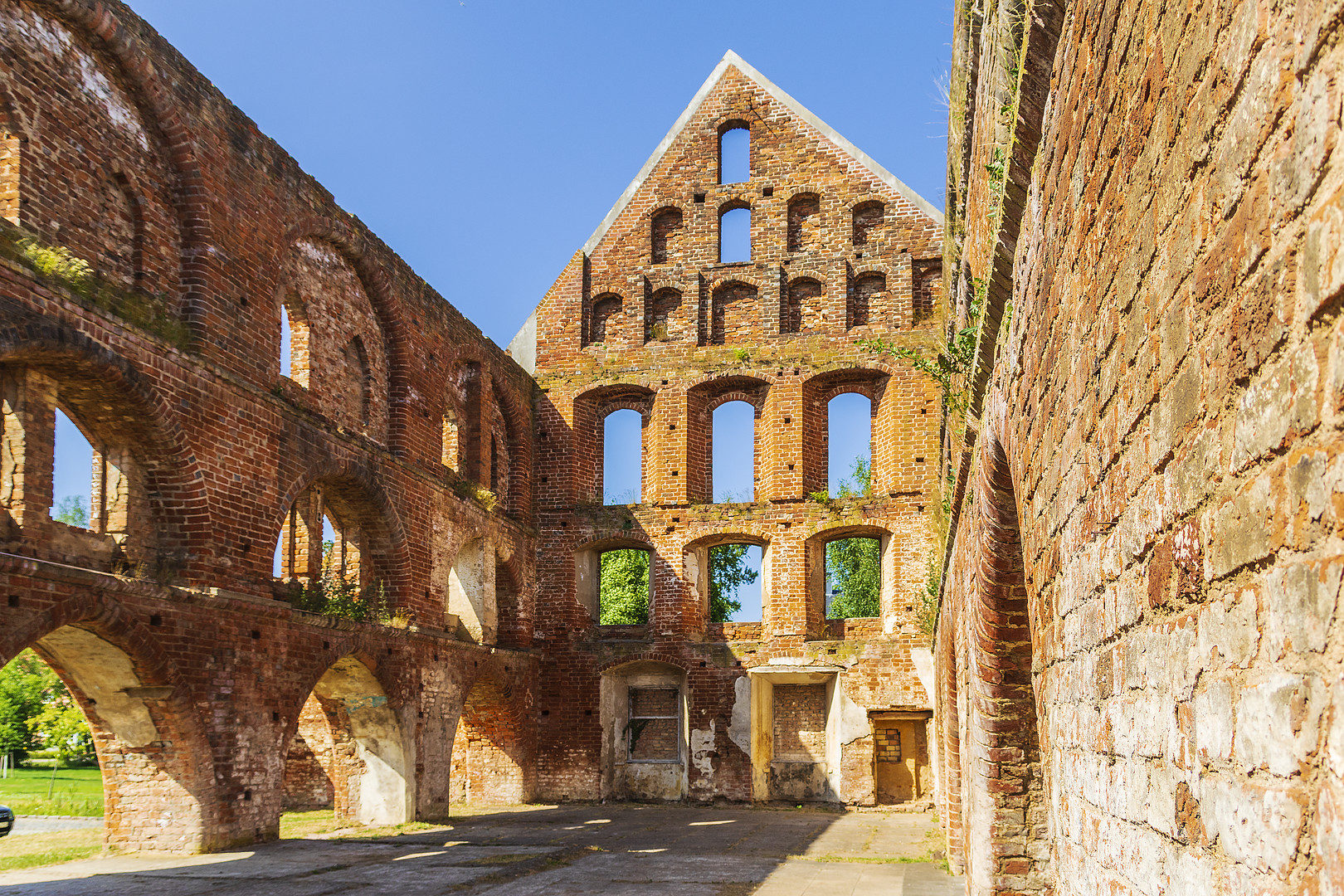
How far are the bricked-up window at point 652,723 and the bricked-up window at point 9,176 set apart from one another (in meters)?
13.4

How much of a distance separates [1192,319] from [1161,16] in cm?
55

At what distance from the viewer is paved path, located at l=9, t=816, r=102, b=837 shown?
17938 millimetres

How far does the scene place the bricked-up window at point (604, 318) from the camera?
21.5 metres

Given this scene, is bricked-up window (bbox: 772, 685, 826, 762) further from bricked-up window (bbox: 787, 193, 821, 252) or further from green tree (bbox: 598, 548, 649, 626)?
green tree (bbox: 598, 548, 649, 626)

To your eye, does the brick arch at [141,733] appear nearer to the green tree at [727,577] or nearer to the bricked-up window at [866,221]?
the bricked-up window at [866,221]

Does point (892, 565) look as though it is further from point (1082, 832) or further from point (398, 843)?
point (1082, 832)

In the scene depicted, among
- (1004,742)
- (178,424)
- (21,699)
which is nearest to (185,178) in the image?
(178,424)

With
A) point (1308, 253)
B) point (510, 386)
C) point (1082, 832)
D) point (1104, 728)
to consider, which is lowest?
point (1082, 832)

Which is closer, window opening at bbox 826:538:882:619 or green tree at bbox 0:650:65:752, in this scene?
green tree at bbox 0:650:65:752

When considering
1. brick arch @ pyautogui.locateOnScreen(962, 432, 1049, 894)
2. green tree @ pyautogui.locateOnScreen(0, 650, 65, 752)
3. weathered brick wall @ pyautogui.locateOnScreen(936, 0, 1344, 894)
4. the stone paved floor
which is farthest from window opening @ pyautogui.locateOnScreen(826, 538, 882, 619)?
weathered brick wall @ pyautogui.locateOnScreen(936, 0, 1344, 894)

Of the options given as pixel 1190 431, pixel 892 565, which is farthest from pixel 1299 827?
pixel 892 565

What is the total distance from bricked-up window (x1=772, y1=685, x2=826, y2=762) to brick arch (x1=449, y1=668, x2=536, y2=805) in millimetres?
4333

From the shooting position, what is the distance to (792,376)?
2027 centimetres

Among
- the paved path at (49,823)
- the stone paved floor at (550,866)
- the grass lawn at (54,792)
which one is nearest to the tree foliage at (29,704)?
the grass lawn at (54,792)
